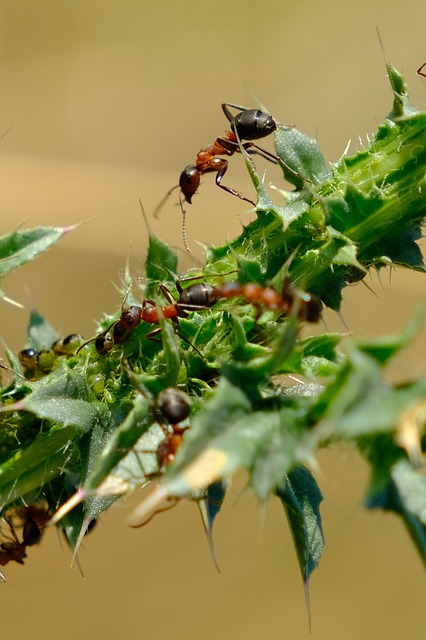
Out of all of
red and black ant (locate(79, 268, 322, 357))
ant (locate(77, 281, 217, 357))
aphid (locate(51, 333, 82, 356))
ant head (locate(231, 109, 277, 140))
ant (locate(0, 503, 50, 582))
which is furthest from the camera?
ant head (locate(231, 109, 277, 140))

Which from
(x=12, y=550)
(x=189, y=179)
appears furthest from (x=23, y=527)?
(x=189, y=179)

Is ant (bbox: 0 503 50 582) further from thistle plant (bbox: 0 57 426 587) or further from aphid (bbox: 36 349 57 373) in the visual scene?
aphid (bbox: 36 349 57 373)

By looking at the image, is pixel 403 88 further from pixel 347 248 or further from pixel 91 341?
pixel 91 341

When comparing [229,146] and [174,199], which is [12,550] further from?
[174,199]

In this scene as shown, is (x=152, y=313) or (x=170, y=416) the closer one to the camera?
(x=170, y=416)

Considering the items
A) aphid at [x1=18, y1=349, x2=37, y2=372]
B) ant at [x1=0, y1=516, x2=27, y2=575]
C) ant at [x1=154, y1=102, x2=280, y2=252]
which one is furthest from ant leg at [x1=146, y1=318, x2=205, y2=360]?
ant at [x1=0, y1=516, x2=27, y2=575]

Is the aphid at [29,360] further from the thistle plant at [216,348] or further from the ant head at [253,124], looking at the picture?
the ant head at [253,124]
